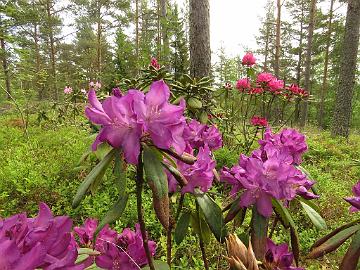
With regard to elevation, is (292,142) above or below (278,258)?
above

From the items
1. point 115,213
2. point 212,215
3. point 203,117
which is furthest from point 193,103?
point 115,213

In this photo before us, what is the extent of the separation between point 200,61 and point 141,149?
4.23 meters

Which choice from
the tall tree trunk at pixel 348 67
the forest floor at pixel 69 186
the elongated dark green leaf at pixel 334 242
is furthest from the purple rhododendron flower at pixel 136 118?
the tall tree trunk at pixel 348 67

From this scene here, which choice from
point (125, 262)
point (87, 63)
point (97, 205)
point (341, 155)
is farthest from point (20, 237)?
point (87, 63)

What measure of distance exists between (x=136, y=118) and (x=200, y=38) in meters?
4.37

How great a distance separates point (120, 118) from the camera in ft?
2.86

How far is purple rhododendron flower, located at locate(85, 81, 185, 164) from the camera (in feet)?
2.84

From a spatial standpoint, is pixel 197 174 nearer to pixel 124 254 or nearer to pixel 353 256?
pixel 124 254

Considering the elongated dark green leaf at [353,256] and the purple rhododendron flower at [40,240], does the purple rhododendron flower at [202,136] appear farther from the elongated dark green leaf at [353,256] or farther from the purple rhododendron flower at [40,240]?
the purple rhododendron flower at [40,240]

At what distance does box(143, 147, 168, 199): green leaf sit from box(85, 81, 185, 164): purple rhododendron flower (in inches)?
1.5

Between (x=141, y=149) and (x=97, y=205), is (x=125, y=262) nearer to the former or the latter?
(x=141, y=149)

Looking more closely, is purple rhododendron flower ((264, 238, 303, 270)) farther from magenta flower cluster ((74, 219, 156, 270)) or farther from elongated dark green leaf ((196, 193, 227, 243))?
magenta flower cluster ((74, 219, 156, 270))

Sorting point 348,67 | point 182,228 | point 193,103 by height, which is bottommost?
point 182,228

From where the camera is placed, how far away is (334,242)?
3.43 ft
